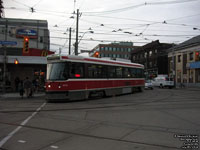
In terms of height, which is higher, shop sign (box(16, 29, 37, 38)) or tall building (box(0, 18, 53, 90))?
shop sign (box(16, 29, 37, 38))

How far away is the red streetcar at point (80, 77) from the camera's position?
546 inches

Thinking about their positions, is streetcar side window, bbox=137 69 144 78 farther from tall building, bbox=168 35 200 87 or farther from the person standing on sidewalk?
tall building, bbox=168 35 200 87

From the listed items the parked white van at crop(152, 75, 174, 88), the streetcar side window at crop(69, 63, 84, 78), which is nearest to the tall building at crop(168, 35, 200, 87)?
the parked white van at crop(152, 75, 174, 88)

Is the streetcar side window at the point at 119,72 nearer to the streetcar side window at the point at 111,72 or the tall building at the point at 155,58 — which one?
the streetcar side window at the point at 111,72

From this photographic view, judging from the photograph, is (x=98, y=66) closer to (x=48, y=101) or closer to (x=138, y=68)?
(x=48, y=101)

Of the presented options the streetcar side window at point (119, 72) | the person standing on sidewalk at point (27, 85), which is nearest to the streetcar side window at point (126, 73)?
the streetcar side window at point (119, 72)

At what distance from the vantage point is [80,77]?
14.7 metres

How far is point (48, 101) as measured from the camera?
15148mm

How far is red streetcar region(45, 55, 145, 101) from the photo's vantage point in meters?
13.9

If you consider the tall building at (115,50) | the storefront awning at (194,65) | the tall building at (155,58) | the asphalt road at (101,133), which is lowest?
the asphalt road at (101,133)

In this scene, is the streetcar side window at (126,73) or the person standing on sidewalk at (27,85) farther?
the streetcar side window at (126,73)

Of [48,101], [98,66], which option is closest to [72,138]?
[48,101]

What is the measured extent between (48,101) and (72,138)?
32.0ft

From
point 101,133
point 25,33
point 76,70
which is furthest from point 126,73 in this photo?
point 25,33
